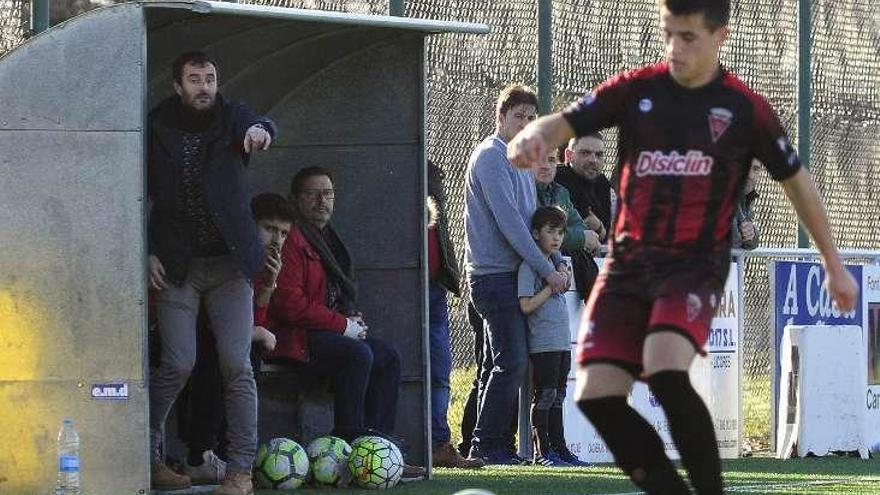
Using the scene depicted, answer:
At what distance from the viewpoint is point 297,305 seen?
10133 millimetres

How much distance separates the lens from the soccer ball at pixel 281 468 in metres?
9.73

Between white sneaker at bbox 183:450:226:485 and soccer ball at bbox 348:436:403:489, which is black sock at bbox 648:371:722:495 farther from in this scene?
white sneaker at bbox 183:450:226:485

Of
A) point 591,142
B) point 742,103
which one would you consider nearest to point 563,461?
point 591,142

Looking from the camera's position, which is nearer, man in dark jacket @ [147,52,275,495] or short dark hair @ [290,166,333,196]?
man in dark jacket @ [147,52,275,495]

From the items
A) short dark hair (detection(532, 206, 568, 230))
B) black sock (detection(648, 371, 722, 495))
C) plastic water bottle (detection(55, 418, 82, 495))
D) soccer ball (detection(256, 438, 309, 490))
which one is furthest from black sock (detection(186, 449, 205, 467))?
black sock (detection(648, 371, 722, 495))

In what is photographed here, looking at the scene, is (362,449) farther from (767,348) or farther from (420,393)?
(767,348)

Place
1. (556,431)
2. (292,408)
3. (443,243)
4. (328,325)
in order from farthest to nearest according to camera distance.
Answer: (556,431), (443,243), (292,408), (328,325)

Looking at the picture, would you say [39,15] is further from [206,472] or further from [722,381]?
[722,381]

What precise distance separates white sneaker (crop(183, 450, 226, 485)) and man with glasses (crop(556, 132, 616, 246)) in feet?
10.7

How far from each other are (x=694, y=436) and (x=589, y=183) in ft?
19.7

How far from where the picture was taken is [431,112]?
1277 cm

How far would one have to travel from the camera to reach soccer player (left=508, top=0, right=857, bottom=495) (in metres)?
6.27

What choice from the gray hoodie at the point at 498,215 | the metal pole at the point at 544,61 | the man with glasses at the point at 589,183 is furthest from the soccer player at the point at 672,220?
the metal pole at the point at 544,61

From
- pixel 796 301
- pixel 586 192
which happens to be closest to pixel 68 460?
pixel 586 192
